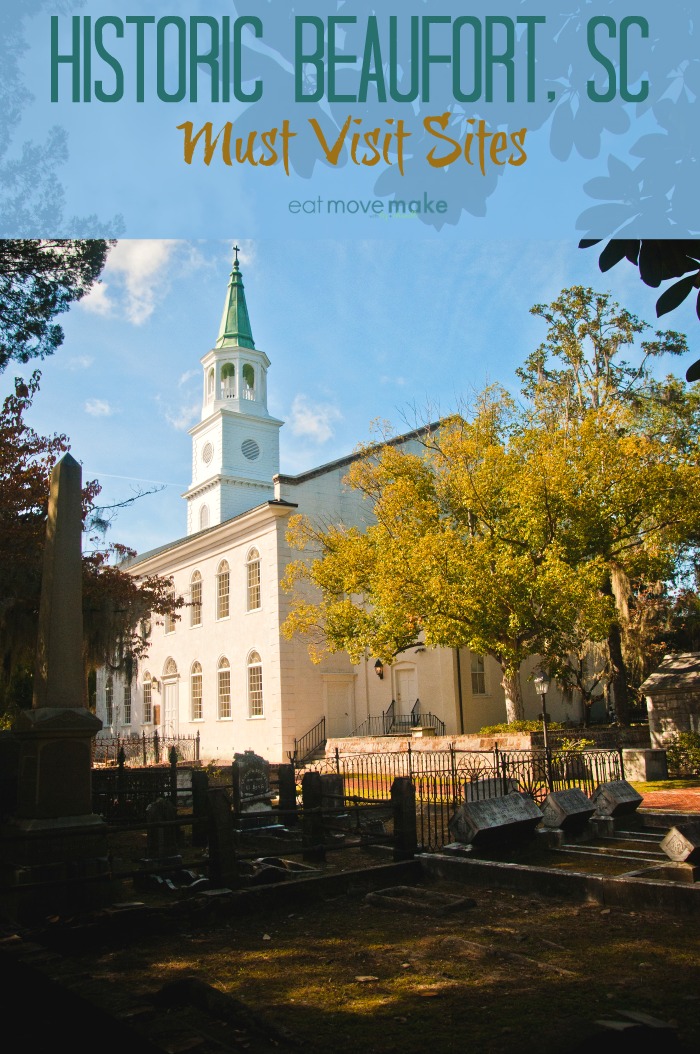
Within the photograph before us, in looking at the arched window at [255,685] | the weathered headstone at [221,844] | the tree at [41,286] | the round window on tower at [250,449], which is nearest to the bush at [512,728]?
the arched window at [255,685]

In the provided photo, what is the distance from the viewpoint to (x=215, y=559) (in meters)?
33.0

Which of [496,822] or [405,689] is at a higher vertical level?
[405,689]

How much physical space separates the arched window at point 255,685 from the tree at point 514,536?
219 inches

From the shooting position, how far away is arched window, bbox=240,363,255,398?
147ft

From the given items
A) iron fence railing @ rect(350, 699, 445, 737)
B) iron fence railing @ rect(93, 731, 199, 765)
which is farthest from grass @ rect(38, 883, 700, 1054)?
iron fence railing @ rect(93, 731, 199, 765)

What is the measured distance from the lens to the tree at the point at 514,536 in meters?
19.2

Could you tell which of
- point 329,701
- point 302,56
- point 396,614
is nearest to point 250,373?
point 329,701

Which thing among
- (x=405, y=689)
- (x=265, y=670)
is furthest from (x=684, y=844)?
(x=265, y=670)

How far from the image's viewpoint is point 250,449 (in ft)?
145

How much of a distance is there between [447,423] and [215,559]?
13.1 meters

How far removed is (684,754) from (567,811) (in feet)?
32.0

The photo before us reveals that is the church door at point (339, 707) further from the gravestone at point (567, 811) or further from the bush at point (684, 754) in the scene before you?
the gravestone at point (567, 811)

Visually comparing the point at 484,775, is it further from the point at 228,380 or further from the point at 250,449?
the point at 228,380

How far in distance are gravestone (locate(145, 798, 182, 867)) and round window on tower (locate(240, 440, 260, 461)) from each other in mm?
34671
